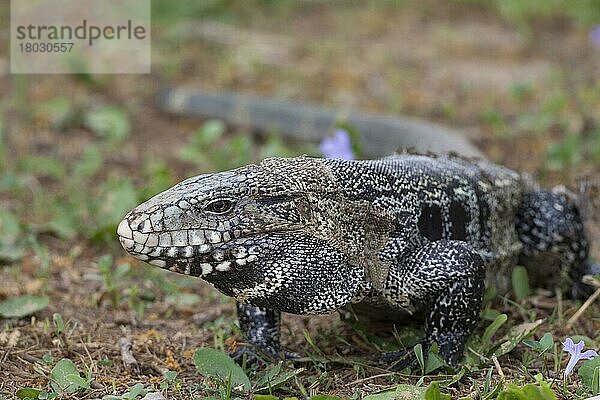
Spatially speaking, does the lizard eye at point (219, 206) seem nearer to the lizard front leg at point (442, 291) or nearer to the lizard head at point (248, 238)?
the lizard head at point (248, 238)

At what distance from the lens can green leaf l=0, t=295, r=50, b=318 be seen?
4555 mm

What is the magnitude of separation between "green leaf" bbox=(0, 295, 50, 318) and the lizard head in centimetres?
126

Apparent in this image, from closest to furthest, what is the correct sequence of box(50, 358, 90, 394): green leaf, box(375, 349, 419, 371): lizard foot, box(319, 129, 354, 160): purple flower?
box(50, 358, 90, 394): green leaf
box(375, 349, 419, 371): lizard foot
box(319, 129, 354, 160): purple flower

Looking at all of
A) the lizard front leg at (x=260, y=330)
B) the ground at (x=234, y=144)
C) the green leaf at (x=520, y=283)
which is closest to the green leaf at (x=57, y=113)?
the ground at (x=234, y=144)

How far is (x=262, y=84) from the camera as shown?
35.5 ft

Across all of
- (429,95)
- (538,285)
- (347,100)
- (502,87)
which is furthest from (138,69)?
(538,285)

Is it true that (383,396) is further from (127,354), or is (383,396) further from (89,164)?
(89,164)

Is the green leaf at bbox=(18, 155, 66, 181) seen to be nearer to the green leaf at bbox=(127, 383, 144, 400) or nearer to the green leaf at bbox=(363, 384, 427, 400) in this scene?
the green leaf at bbox=(127, 383, 144, 400)

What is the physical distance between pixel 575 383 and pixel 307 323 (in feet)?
4.68

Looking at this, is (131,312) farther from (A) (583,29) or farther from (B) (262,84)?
(A) (583,29)

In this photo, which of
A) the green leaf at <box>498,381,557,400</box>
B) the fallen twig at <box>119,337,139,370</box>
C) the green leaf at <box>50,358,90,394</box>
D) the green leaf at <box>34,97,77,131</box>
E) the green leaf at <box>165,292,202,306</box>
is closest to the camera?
the green leaf at <box>498,381,557,400</box>

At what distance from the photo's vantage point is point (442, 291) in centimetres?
402

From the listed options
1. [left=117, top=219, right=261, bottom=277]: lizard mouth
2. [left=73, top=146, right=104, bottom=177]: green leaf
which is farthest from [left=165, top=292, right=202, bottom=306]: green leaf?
[left=73, top=146, right=104, bottom=177]: green leaf

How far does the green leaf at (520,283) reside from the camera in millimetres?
4816
